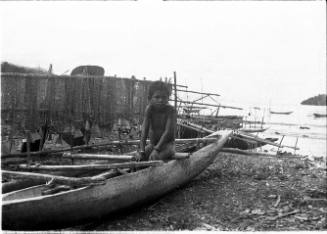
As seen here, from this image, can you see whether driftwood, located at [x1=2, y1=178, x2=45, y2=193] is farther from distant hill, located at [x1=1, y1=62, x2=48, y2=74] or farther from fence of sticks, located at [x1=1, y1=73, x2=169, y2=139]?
distant hill, located at [x1=1, y1=62, x2=48, y2=74]

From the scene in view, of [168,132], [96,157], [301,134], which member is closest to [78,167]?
[96,157]

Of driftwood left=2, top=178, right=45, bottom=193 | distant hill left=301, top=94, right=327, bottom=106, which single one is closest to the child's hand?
driftwood left=2, top=178, right=45, bottom=193

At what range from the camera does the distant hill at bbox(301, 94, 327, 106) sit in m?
90.1

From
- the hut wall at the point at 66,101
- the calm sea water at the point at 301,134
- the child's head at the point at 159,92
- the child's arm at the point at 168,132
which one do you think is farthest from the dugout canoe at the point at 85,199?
the calm sea water at the point at 301,134

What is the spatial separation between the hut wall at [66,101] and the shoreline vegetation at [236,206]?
349 cm

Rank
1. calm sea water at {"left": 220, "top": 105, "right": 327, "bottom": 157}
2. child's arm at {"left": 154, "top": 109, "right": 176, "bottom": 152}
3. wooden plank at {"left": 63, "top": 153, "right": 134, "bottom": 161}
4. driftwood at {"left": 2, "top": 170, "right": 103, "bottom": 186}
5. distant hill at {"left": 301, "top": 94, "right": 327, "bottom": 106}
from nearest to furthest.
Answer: driftwood at {"left": 2, "top": 170, "right": 103, "bottom": 186}
wooden plank at {"left": 63, "top": 153, "right": 134, "bottom": 161}
child's arm at {"left": 154, "top": 109, "right": 176, "bottom": 152}
calm sea water at {"left": 220, "top": 105, "right": 327, "bottom": 157}
distant hill at {"left": 301, "top": 94, "right": 327, "bottom": 106}

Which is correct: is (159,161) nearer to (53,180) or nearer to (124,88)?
(53,180)

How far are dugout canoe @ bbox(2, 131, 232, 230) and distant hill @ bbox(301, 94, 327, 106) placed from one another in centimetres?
9425

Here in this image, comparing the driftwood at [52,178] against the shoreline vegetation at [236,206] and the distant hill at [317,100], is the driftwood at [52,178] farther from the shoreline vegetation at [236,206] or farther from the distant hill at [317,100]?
the distant hill at [317,100]

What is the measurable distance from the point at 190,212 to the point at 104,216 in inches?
57.2

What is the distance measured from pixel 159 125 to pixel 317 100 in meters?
101

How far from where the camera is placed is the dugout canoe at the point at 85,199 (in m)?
3.68

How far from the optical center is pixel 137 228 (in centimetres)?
459

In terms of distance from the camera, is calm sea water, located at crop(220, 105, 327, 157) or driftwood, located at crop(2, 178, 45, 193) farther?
calm sea water, located at crop(220, 105, 327, 157)
